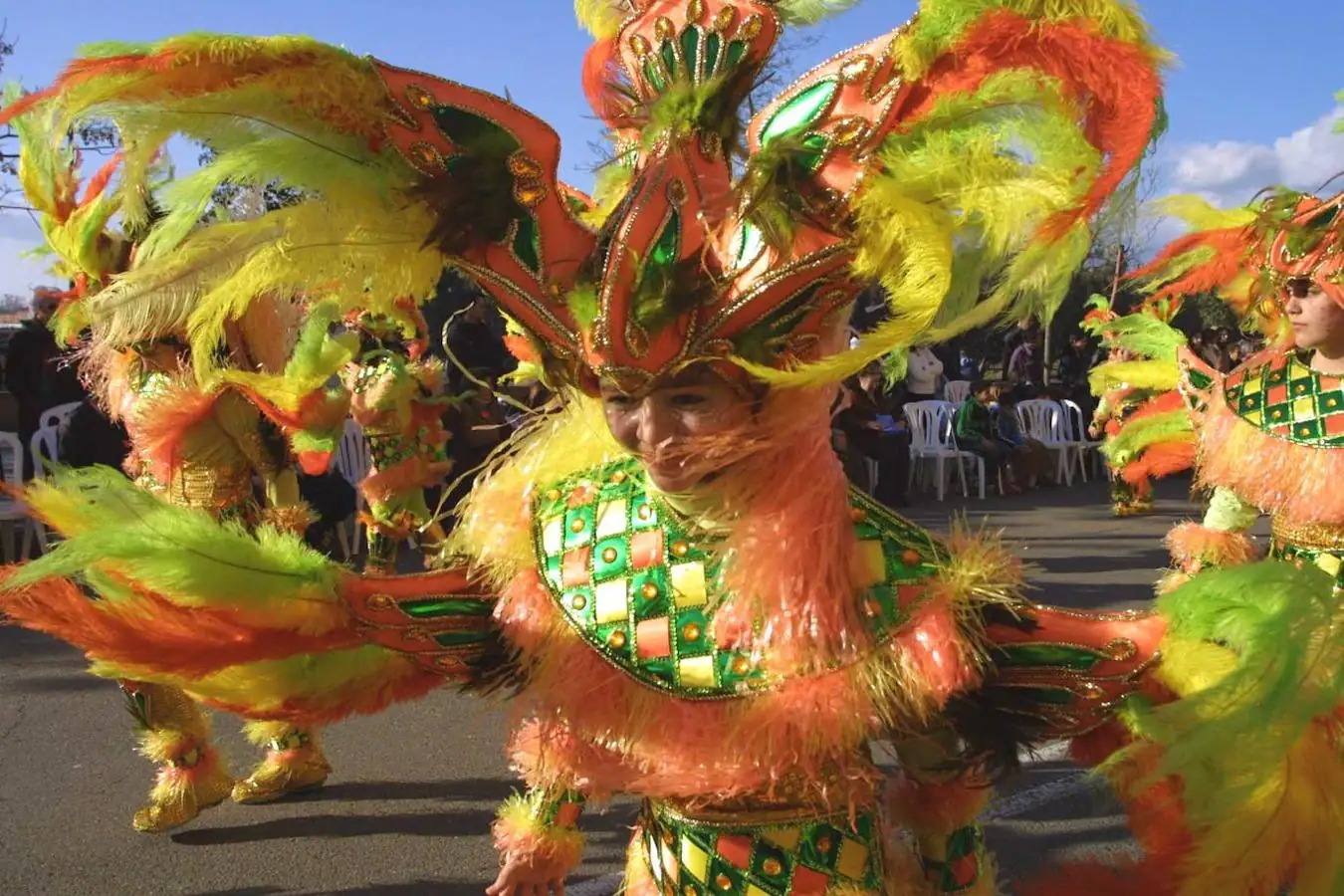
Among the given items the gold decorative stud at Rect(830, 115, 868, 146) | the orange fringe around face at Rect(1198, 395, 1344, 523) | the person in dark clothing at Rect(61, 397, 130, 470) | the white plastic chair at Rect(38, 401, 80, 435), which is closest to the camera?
the gold decorative stud at Rect(830, 115, 868, 146)

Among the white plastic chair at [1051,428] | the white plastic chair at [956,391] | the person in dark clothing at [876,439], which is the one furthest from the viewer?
the white plastic chair at [1051,428]

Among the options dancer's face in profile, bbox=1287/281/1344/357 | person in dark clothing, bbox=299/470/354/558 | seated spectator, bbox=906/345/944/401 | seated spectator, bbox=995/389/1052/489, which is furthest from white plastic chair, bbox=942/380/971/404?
dancer's face in profile, bbox=1287/281/1344/357

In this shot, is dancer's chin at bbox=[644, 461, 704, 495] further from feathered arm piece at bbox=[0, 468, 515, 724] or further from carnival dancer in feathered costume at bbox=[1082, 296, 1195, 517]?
carnival dancer in feathered costume at bbox=[1082, 296, 1195, 517]

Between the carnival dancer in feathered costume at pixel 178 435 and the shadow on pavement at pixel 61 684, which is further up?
the carnival dancer in feathered costume at pixel 178 435

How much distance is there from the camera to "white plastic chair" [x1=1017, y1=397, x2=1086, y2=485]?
14031 mm

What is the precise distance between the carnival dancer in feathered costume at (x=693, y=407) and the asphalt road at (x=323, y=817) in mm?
1100

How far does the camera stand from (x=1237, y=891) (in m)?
1.54

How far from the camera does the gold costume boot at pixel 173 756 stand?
388 cm

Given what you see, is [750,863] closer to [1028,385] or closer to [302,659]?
[302,659]

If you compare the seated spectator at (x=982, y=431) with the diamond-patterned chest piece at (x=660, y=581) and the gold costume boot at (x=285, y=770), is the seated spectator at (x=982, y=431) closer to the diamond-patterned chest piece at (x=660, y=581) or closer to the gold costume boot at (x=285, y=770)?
the gold costume boot at (x=285, y=770)

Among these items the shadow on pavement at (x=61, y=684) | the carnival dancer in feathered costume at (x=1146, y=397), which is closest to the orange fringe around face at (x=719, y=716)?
the carnival dancer in feathered costume at (x=1146, y=397)

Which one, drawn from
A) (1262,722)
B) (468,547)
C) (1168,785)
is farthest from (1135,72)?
(468,547)

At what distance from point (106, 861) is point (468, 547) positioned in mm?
2583

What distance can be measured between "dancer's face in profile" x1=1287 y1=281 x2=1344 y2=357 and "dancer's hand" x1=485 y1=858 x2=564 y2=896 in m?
2.69
